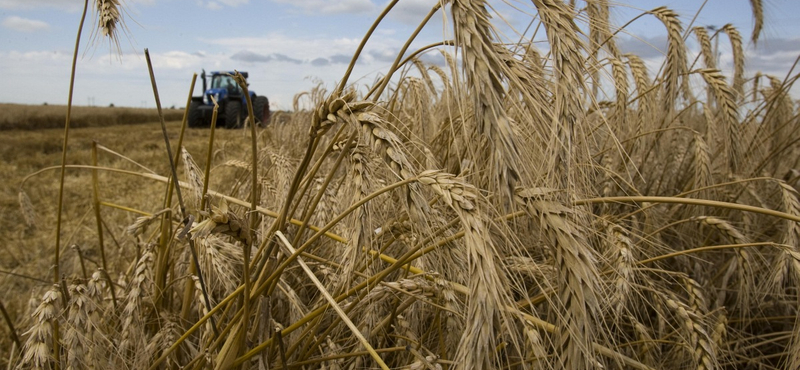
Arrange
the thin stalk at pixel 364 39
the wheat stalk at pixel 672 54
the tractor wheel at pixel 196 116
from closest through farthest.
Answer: the thin stalk at pixel 364 39 < the wheat stalk at pixel 672 54 < the tractor wheel at pixel 196 116

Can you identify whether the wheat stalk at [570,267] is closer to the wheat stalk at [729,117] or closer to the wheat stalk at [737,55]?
the wheat stalk at [729,117]

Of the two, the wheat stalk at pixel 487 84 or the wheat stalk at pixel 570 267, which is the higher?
the wheat stalk at pixel 487 84

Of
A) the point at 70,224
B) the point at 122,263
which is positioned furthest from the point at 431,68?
the point at 70,224

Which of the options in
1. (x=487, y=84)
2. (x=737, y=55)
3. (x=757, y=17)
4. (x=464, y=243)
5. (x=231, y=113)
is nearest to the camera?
(x=487, y=84)

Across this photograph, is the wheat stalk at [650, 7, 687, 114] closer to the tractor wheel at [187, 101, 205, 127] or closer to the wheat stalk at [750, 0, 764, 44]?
the wheat stalk at [750, 0, 764, 44]

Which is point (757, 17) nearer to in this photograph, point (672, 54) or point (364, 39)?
point (672, 54)

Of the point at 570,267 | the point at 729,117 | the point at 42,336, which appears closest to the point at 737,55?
the point at 729,117

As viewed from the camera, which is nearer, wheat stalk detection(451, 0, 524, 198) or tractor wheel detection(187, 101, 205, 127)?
wheat stalk detection(451, 0, 524, 198)

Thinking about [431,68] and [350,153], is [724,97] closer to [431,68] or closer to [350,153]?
[431,68]

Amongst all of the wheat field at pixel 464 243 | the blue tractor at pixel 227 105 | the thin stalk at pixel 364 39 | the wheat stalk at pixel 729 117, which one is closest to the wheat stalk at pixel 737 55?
the wheat field at pixel 464 243

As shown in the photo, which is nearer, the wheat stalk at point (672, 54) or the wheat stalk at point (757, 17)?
the wheat stalk at point (672, 54)

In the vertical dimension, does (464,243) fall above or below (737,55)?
below

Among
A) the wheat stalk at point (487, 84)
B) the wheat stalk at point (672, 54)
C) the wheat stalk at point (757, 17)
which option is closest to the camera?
the wheat stalk at point (487, 84)

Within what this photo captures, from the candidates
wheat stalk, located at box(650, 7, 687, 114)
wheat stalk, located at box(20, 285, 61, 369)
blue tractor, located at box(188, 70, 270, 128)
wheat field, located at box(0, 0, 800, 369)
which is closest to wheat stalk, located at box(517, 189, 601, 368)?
wheat field, located at box(0, 0, 800, 369)
